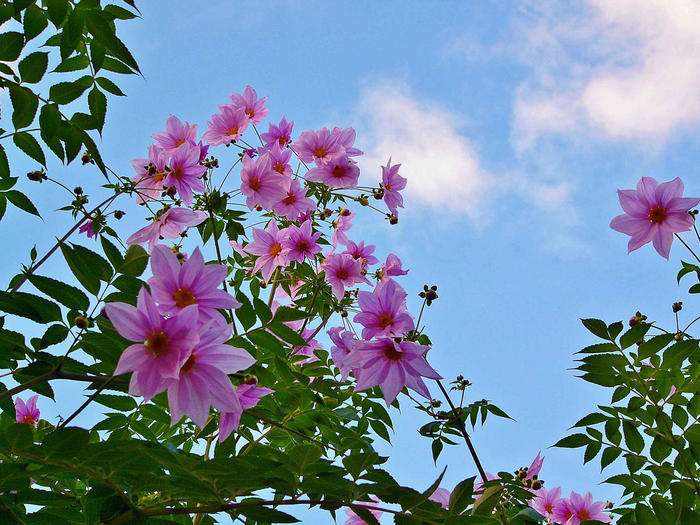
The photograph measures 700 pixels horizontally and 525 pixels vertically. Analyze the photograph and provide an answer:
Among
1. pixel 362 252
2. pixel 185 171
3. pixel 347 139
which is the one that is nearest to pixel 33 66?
pixel 185 171

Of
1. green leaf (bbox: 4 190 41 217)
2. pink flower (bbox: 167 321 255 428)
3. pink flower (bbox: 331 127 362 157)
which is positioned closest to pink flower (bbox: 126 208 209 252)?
green leaf (bbox: 4 190 41 217)

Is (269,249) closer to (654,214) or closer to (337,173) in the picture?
(337,173)

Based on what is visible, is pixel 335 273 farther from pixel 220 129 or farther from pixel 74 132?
pixel 74 132

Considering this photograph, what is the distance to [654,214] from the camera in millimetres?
2340

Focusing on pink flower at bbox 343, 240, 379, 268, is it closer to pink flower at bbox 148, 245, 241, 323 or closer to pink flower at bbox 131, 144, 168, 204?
pink flower at bbox 131, 144, 168, 204

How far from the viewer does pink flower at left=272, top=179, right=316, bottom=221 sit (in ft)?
9.32

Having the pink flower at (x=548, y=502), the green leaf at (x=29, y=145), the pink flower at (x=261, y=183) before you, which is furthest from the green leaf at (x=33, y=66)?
the pink flower at (x=548, y=502)

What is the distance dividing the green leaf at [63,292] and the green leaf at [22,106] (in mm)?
659

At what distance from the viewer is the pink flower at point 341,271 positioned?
2.78 m

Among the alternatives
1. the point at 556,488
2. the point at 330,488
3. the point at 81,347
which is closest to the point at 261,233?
the point at 81,347

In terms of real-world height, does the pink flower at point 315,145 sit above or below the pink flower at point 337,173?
above

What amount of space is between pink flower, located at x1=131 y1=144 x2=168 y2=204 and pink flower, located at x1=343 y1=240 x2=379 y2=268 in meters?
1.02

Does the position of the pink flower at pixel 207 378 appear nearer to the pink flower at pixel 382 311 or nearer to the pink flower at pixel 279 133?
the pink flower at pixel 382 311

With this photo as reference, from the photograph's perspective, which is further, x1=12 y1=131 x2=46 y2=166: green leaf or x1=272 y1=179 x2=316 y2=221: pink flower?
x1=272 y1=179 x2=316 y2=221: pink flower
